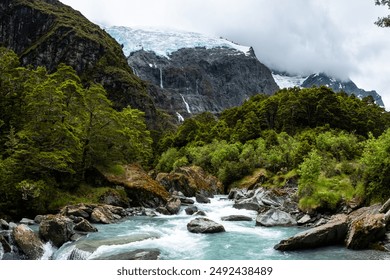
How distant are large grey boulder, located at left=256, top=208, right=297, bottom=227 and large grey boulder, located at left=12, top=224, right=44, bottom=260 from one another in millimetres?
14751

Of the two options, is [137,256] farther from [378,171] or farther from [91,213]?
[378,171]

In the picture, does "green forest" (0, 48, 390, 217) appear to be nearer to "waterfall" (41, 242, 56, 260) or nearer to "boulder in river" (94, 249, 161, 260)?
"waterfall" (41, 242, 56, 260)

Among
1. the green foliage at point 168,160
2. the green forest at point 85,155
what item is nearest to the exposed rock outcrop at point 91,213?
the green forest at point 85,155

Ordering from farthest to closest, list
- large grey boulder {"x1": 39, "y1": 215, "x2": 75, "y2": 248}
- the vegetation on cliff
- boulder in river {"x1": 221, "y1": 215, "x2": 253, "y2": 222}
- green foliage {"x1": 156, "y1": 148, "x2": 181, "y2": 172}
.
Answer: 1. green foliage {"x1": 156, "y1": 148, "x2": 181, "y2": 172}
2. boulder in river {"x1": 221, "y1": 215, "x2": 253, "y2": 222}
3. the vegetation on cliff
4. large grey boulder {"x1": 39, "y1": 215, "x2": 75, "y2": 248}

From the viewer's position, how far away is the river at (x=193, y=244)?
17078 mm

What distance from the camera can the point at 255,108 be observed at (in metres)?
87.5

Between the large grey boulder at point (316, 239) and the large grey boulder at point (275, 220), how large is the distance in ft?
22.0

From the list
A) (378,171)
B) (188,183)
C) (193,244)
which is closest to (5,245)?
(193,244)

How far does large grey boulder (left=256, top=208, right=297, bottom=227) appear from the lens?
25.4 m

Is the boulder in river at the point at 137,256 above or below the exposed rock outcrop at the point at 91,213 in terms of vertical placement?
above

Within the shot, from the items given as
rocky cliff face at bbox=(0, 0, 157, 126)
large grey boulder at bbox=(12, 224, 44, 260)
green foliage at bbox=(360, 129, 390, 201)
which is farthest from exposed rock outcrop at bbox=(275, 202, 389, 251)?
rocky cliff face at bbox=(0, 0, 157, 126)

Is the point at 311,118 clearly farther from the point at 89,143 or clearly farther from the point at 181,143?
the point at 89,143

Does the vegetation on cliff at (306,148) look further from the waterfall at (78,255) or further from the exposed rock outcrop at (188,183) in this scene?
the waterfall at (78,255)
